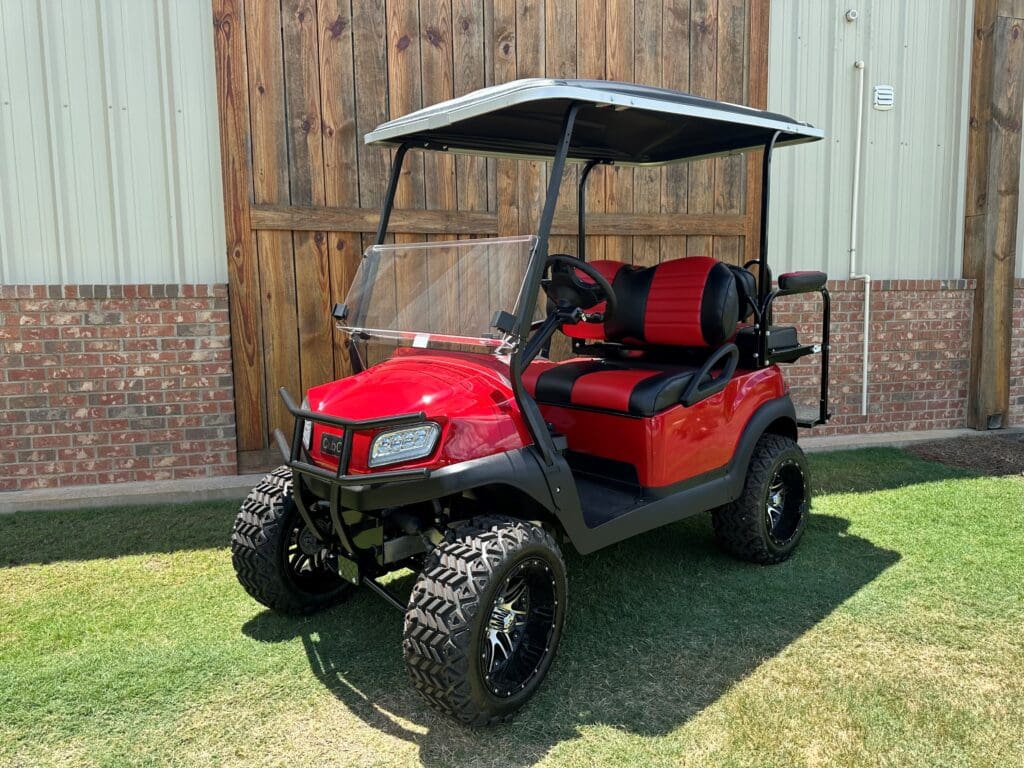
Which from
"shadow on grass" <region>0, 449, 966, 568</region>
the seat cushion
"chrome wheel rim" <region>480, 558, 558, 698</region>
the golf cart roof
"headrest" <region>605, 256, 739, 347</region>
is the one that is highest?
the golf cart roof

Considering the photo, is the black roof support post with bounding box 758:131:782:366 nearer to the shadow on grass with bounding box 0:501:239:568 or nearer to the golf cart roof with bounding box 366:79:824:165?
the golf cart roof with bounding box 366:79:824:165

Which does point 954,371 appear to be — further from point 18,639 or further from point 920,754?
point 18,639

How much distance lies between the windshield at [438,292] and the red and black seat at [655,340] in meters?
0.69

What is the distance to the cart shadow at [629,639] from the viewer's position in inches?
94.8

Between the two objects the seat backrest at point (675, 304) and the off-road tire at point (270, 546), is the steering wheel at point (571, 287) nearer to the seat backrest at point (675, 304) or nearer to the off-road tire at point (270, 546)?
the seat backrest at point (675, 304)

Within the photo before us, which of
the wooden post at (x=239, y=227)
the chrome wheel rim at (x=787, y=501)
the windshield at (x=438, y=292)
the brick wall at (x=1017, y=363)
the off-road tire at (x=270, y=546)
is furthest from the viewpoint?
the brick wall at (x=1017, y=363)

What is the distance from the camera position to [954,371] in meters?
6.30

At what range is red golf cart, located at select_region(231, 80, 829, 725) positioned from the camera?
2426 millimetres

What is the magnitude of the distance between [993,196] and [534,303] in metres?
5.06

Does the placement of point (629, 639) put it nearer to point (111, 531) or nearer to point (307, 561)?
point (307, 561)

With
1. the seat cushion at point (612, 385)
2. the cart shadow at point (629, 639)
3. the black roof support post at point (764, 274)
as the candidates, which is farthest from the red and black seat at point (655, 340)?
the cart shadow at point (629, 639)

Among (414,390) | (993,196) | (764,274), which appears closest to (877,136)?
(993,196)

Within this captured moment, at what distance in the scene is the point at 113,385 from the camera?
4.55 meters

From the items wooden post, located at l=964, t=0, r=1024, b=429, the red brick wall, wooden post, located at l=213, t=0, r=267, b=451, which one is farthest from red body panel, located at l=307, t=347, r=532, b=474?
wooden post, located at l=964, t=0, r=1024, b=429
